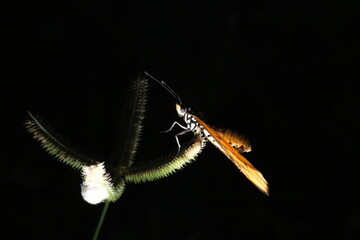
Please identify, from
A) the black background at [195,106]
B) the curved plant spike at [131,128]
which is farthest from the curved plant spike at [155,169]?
the black background at [195,106]

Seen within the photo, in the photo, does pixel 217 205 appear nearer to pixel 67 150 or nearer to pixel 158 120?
pixel 158 120

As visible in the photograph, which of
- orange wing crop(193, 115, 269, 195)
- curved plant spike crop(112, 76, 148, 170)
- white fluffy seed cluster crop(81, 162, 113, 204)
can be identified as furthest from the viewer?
orange wing crop(193, 115, 269, 195)

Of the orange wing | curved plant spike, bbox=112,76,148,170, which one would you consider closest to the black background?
the orange wing

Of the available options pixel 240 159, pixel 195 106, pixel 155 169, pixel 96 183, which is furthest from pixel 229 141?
pixel 195 106

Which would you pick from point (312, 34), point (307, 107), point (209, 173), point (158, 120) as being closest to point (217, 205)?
point (209, 173)

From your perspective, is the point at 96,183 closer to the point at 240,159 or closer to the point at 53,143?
the point at 53,143

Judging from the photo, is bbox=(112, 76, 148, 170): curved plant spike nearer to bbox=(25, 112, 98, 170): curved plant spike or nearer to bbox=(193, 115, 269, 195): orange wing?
bbox=(25, 112, 98, 170): curved plant spike

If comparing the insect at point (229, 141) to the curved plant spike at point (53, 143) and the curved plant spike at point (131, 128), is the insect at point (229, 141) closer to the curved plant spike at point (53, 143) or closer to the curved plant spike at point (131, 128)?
the curved plant spike at point (131, 128)
